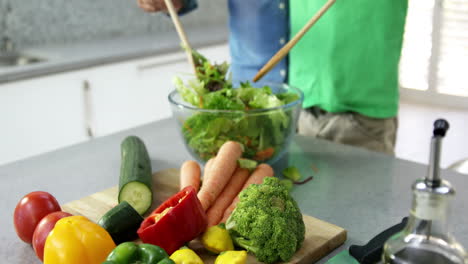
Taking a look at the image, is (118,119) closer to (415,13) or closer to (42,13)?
(42,13)

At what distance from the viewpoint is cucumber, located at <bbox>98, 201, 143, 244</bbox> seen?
0.95 metres

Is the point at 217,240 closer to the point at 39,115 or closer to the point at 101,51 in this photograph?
the point at 39,115

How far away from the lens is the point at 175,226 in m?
0.91

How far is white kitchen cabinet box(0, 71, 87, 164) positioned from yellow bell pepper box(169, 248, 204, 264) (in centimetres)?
174

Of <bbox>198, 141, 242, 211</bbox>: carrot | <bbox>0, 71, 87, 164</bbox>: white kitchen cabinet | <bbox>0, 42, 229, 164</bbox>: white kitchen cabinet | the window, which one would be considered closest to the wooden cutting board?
<bbox>198, 141, 242, 211</bbox>: carrot

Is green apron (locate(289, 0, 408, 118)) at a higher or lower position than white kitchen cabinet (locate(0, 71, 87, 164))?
higher

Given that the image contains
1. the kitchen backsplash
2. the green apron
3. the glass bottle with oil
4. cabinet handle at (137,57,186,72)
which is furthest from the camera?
the kitchen backsplash

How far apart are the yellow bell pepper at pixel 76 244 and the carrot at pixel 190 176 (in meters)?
0.33

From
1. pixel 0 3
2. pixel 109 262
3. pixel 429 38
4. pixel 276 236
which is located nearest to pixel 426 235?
pixel 276 236

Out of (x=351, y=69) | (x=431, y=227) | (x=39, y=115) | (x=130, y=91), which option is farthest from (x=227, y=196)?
(x=130, y=91)

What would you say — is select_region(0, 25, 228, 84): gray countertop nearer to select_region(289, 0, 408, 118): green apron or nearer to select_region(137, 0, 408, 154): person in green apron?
select_region(137, 0, 408, 154): person in green apron

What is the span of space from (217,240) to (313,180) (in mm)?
425

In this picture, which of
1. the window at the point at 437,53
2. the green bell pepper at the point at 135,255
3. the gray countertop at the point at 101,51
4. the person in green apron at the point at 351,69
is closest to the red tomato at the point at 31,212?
the green bell pepper at the point at 135,255

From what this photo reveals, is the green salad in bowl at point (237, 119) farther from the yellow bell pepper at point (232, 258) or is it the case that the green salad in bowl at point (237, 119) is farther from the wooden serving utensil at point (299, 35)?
the yellow bell pepper at point (232, 258)
